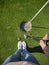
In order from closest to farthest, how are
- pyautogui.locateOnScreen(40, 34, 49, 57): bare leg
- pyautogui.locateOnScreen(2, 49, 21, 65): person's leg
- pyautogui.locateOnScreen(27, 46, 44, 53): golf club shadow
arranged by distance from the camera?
pyautogui.locateOnScreen(2, 49, 21, 65): person's leg < pyautogui.locateOnScreen(40, 34, 49, 57): bare leg < pyautogui.locateOnScreen(27, 46, 44, 53): golf club shadow

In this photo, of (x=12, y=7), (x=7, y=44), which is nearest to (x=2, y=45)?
(x=7, y=44)

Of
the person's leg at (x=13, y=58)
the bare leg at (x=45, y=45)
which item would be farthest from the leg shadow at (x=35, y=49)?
the person's leg at (x=13, y=58)

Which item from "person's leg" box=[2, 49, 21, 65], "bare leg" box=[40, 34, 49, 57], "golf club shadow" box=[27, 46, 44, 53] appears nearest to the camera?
"person's leg" box=[2, 49, 21, 65]

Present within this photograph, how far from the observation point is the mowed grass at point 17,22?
3.64 meters

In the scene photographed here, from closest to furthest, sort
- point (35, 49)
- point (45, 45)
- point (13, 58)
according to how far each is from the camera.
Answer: point (13, 58) → point (45, 45) → point (35, 49)

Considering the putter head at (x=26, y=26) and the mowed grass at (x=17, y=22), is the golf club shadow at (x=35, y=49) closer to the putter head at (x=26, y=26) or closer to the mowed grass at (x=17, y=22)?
the mowed grass at (x=17, y=22)

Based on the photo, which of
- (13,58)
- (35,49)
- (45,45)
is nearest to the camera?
(13,58)

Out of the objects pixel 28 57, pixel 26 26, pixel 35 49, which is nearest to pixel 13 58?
pixel 28 57

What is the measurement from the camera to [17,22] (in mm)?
3713

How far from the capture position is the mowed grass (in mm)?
3643

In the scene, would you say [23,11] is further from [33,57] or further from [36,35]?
[33,57]

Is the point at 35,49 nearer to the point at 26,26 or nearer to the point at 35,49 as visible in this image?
the point at 35,49

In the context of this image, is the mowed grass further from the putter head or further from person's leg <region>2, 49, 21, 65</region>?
person's leg <region>2, 49, 21, 65</region>

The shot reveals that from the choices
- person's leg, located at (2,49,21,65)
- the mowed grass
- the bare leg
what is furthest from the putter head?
person's leg, located at (2,49,21,65)
